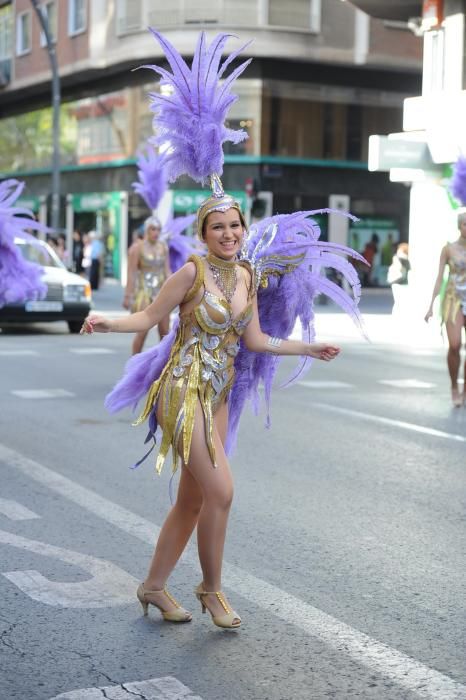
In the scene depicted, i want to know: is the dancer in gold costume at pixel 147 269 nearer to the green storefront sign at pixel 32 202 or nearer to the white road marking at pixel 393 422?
the white road marking at pixel 393 422

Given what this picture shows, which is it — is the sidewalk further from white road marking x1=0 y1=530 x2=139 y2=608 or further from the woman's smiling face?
the woman's smiling face

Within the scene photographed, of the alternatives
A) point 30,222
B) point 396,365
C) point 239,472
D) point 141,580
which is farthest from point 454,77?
point 141,580

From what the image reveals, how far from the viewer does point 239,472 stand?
809 centimetres

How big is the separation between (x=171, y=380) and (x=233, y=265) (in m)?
0.51

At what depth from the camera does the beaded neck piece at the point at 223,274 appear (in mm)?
4750

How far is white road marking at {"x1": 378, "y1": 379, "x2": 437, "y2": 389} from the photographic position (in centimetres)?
1340

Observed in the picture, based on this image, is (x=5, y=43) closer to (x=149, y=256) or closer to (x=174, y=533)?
(x=149, y=256)

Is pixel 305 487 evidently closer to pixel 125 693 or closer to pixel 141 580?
pixel 141 580

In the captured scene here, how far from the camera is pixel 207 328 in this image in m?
4.72

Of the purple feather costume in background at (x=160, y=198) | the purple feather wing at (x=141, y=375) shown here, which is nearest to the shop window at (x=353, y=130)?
the purple feather costume in background at (x=160, y=198)

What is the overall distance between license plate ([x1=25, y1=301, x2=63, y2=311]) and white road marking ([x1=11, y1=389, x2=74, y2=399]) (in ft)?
26.1

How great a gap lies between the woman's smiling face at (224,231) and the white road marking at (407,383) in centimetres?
877

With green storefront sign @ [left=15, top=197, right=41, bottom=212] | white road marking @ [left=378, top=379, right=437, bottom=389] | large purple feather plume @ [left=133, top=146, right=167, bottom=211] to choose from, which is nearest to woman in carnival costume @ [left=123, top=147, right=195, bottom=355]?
large purple feather plume @ [left=133, top=146, right=167, bottom=211]

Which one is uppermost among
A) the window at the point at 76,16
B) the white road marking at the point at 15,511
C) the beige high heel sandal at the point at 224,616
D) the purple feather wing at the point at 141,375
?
the window at the point at 76,16
